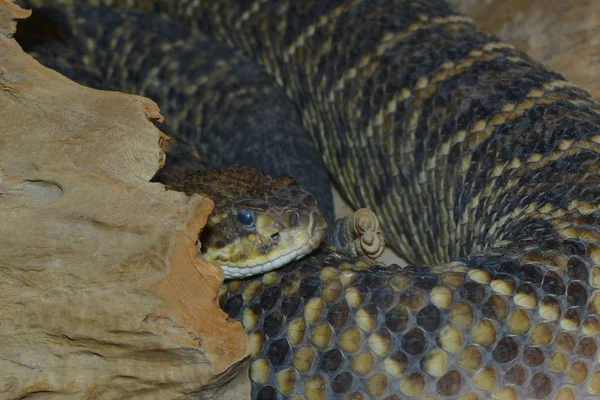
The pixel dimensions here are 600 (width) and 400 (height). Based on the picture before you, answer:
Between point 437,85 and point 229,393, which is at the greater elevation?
point 437,85

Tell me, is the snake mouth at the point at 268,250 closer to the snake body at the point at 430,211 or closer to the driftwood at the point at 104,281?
the snake body at the point at 430,211

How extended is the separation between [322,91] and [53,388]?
2.45 m

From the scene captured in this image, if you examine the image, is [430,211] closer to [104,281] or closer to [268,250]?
[268,250]

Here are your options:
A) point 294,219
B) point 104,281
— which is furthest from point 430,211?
point 104,281

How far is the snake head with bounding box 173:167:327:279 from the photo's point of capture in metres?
3.00

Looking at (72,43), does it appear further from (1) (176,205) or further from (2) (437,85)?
(1) (176,205)

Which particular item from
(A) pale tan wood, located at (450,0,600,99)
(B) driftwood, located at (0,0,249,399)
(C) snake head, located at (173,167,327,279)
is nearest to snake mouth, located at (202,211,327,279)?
(C) snake head, located at (173,167,327,279)

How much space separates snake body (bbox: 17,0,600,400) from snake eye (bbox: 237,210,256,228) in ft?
0.94

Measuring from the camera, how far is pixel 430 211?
377 cm

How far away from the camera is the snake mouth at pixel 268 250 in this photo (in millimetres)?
2977

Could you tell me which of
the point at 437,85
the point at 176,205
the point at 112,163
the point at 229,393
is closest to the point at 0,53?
the point at 112,163

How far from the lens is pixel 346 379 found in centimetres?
251

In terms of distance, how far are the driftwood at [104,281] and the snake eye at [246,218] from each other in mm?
698

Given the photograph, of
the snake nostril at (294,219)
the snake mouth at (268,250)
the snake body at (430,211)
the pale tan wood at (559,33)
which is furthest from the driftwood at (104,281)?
the pale tan wood at (559,33)
